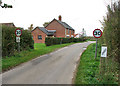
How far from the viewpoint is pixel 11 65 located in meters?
7.25

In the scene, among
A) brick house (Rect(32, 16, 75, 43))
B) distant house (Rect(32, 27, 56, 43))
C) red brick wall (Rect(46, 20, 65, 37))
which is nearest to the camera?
distant house (Rect(32, 27, 56, 43))

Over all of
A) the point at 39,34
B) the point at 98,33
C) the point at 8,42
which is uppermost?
the point at 39,34

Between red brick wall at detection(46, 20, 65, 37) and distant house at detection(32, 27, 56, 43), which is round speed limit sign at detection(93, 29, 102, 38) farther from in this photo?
red brick wall at detection(46, 20, 65, 37)

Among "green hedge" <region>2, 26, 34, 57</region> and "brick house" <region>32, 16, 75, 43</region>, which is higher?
"brick house" <region>32, 16, 75, 43</region>

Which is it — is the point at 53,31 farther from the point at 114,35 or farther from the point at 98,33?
the point at 114,35

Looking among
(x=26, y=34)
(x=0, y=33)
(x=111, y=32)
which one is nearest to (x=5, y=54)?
(x=0, y=33)

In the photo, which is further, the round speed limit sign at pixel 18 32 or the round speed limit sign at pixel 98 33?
the round speed limit sign at pixel 18 32

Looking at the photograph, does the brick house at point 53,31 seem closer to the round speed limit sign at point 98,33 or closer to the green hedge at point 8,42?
the green hedge at point 8,42

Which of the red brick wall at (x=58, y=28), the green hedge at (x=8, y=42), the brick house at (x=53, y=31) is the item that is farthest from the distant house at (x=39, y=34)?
the green hedge at (x=8, y=42)

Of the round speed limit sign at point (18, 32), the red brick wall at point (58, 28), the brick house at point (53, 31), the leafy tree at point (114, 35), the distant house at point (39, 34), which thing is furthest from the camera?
the red brick wall at point (58, 28)

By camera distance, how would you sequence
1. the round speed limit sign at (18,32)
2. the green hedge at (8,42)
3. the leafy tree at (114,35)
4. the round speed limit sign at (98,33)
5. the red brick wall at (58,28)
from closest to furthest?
the leafy tree at (114,35) < the round speed limit sign at (98,33) < the green hedge at (8,42) < the round speed limit sign at (18,32) < the red brick wall at (58,28)

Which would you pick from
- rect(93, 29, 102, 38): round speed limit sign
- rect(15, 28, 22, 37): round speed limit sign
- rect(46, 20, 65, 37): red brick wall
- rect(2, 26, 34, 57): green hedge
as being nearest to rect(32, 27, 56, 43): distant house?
rect(46, 20, 65, 37): red brick wall

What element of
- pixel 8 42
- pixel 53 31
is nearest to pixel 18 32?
pixel 8 42

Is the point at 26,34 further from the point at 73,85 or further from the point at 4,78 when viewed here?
the point at 73,85
